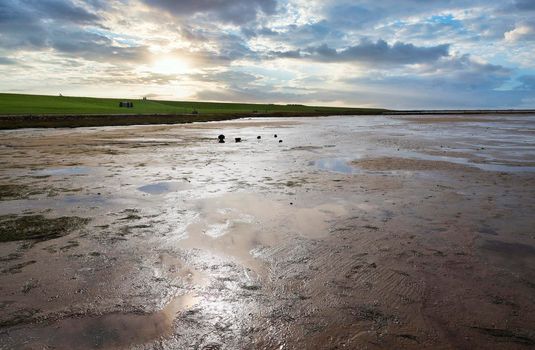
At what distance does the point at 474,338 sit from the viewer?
409 cm

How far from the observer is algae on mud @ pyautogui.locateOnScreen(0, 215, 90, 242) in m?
7.24

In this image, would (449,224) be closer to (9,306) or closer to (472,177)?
(472,177)

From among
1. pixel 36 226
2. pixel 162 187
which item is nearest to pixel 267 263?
pixel 36 226

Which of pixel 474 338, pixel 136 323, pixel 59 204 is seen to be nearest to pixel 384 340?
pixel 474 338

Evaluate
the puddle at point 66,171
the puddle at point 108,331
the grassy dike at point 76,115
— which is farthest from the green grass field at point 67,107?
the puddle at point 108,331

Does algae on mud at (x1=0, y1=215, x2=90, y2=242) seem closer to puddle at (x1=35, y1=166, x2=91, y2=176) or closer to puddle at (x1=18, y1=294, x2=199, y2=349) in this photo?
puddle at (x1=18, y1=294, x2=199, y2=349)

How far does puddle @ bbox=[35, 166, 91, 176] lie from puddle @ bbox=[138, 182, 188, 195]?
4009 mm

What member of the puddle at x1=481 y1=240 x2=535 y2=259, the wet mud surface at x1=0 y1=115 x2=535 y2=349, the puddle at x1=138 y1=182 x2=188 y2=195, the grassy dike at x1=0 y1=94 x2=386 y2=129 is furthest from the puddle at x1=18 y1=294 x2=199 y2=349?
the grassy dike at x1=0 y1=94 x2=386 y2=129

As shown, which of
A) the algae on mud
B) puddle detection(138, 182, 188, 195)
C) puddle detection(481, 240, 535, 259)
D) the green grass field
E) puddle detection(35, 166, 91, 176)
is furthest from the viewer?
the green grass field

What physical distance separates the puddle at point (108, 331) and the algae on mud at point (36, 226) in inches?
138

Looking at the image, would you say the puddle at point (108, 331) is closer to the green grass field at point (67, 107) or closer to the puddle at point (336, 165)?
the puddle at point (336, 165)

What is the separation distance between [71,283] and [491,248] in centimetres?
717

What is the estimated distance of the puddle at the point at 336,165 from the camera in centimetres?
1519

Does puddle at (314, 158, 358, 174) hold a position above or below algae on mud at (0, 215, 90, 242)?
above
